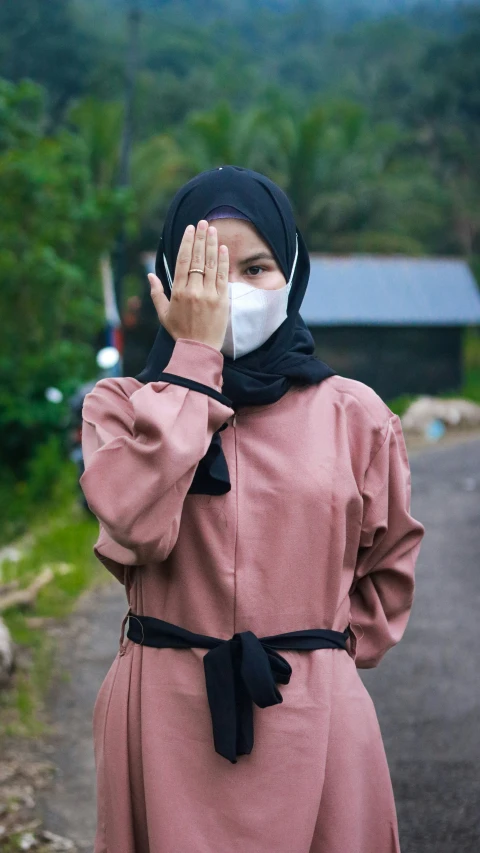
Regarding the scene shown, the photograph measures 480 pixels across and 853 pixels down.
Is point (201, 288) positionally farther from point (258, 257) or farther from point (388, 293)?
point (388, 293)

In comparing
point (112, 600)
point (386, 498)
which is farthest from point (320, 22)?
point (386, 498)

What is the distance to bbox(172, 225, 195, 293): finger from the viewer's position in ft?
6.54

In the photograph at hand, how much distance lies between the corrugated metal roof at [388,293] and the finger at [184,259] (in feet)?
60.3

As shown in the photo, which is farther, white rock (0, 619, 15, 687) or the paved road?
white rock (0, 619, 15, 687)

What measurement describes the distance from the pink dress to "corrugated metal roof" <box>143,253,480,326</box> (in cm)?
1837

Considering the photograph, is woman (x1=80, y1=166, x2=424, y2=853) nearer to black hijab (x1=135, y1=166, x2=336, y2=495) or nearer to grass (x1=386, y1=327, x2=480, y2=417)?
black hijab (x1=135, y1=166, x2=336, y2=495)

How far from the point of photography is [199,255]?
6.56ft

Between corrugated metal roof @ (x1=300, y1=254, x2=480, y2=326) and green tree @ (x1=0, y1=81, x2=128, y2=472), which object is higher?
green tree @ (x1=0, y1=81, x2=128, y2=472)

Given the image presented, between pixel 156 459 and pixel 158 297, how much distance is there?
37 centimetres

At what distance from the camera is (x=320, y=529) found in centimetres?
201

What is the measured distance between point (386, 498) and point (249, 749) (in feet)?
1.68

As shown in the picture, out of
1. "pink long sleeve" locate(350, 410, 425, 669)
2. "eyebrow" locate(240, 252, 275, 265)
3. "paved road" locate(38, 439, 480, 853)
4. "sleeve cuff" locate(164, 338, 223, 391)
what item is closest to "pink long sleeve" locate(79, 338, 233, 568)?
"sleeve cuff" locate(164, 338, 223, 391)

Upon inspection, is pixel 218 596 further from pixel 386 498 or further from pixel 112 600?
pixel 112 600

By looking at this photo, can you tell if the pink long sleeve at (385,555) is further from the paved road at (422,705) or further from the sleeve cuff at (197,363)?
the paved road at (422,705)
